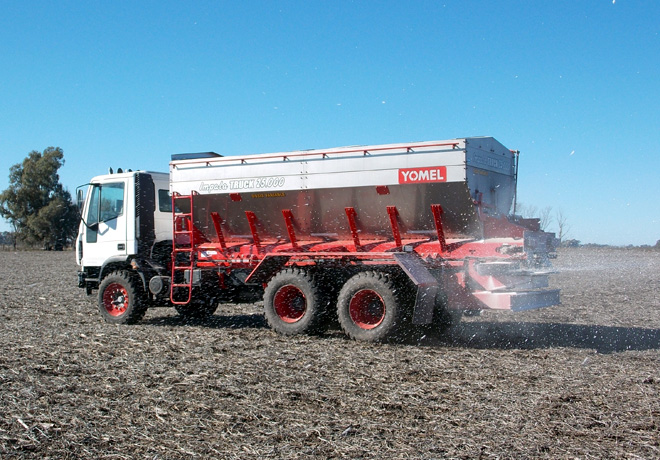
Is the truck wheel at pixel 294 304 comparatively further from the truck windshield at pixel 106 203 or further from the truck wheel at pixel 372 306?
the truck windshield at pixel 106 203

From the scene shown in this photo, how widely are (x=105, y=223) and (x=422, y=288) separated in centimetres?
685

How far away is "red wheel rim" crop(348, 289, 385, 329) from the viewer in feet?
31.0

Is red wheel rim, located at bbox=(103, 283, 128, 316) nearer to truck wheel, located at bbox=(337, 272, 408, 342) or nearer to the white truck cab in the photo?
the white truck cab

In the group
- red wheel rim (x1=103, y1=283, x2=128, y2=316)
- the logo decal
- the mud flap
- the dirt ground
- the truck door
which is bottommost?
the dirt ground

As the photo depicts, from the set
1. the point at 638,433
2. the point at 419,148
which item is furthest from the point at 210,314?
the point at 638,433

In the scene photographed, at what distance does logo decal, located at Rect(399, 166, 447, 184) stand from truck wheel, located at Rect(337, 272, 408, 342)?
147 centimetres


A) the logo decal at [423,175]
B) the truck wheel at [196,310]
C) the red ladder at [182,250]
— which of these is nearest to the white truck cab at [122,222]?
the red ladder at [182,250]

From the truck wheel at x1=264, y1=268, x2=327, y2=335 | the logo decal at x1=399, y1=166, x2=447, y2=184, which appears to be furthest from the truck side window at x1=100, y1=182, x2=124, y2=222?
the logo decal at x1=399, y1=166, x2=447, y2=184

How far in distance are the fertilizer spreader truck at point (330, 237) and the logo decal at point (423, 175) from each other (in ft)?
0.05

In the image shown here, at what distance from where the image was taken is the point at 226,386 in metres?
6.58

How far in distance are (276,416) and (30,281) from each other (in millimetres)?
20192

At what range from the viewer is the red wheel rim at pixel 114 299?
12109mm

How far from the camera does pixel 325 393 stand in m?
6.29

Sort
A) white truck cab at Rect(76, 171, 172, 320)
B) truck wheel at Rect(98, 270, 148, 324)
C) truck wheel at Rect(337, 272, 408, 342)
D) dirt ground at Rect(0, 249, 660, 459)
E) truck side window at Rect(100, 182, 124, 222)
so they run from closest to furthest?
dirt ground at Rect(0, 249, 660, 459) → truck wheel at Rect(337, 272, 408, 342) → truck wheel at Rect(98, 270, 148, 324) → white truck cab at Rect(76, 171, 172, 320) → truck side window at Rect(100, 182, 124, 222)
